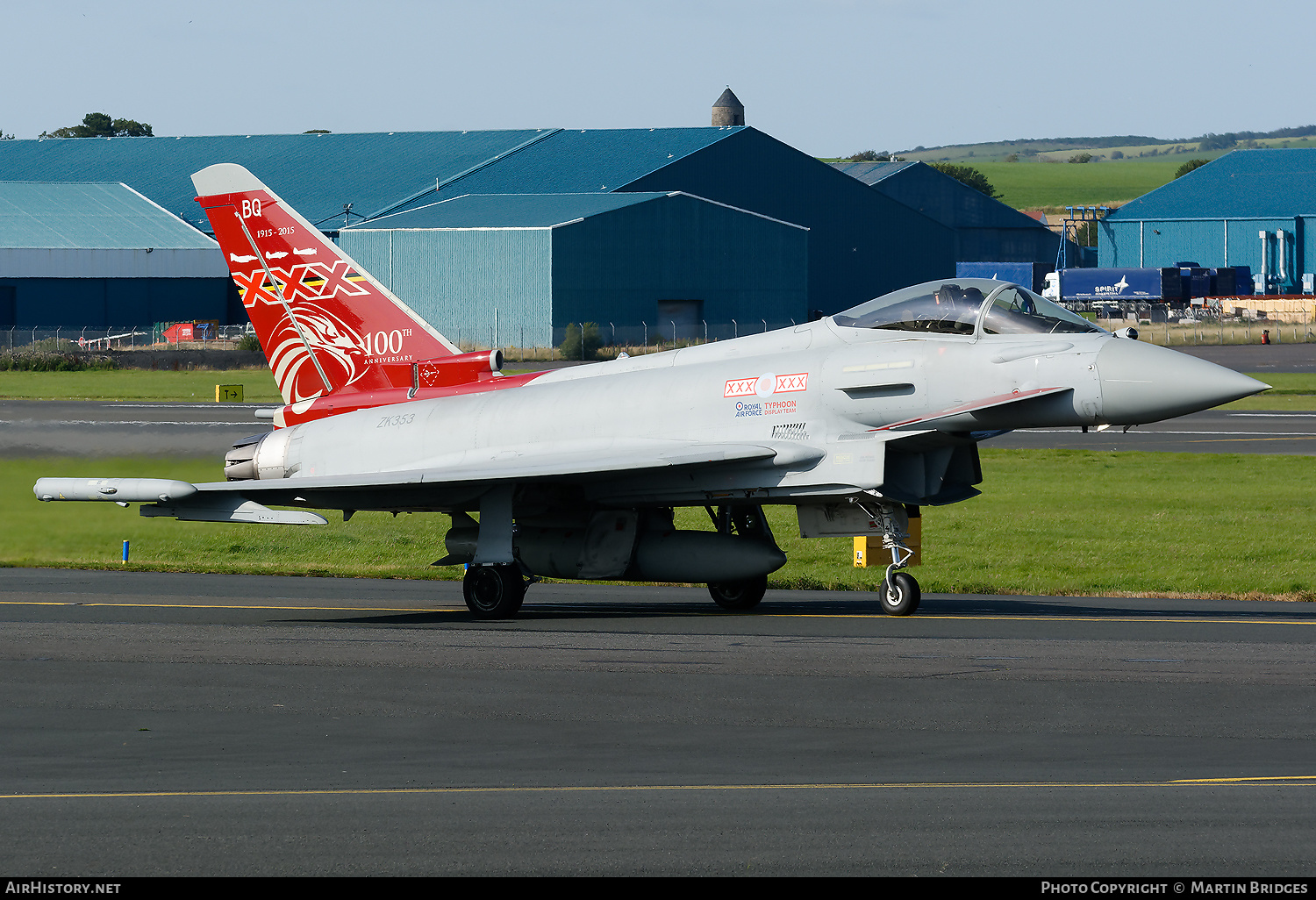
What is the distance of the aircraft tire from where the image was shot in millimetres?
15820

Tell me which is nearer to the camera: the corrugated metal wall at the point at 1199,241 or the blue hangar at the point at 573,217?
the blue hangar at the point at 573,217

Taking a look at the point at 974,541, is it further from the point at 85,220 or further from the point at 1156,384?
the point at 85,220

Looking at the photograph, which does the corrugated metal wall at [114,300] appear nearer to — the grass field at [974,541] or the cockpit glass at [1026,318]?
the grass field at [974,541]

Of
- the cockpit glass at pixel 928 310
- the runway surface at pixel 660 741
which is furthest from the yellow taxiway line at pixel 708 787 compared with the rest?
the cockpit glass at pixel 928 310

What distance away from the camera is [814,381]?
16.2 metres

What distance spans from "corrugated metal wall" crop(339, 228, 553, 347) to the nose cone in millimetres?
60307

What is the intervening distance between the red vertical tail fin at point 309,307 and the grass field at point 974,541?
3.23 meters

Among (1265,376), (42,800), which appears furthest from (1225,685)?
(1265,376)

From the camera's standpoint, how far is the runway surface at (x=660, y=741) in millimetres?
7188

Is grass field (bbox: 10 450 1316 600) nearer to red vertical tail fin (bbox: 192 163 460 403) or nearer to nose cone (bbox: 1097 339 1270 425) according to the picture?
red vertical tail fin (bbox: 192 163 460 403)

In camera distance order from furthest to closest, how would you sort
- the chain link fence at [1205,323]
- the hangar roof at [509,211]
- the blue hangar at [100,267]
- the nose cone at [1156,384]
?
the chain link fence at [1205,323]
the blue hangar at [100,267]
the hangar roof at [509,211]
the nose cone at [1156,384]

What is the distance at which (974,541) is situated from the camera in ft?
75.0

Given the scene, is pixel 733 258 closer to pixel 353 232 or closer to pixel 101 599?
pixel 353 232

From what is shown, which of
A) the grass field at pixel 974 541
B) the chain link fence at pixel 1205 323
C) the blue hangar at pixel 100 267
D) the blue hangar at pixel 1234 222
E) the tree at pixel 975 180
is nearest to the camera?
the grass field at pixel 974 541
